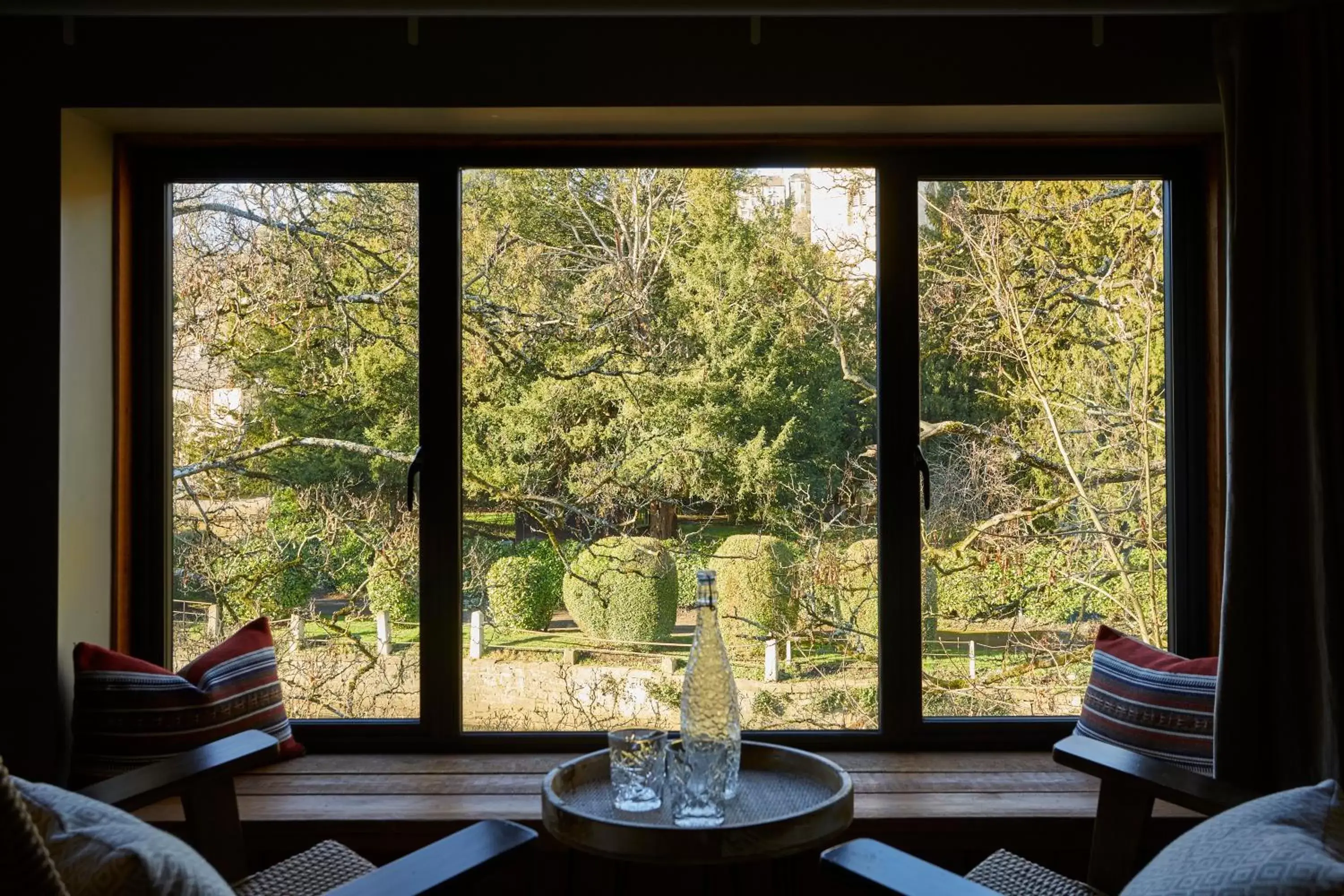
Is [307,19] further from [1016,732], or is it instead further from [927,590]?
[1016,732]

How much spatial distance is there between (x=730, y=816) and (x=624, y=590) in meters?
0.96

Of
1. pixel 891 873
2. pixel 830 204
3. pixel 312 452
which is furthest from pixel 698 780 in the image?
pixel 830 204

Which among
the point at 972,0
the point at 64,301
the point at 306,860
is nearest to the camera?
the point at 306,860

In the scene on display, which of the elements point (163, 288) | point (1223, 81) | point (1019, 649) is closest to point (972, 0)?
point (1223, 81)

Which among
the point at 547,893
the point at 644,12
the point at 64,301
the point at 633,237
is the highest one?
the point at 644,12

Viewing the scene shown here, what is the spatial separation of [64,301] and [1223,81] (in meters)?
2.75

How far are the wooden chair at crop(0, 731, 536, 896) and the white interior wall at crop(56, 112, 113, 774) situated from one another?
2.33 feet

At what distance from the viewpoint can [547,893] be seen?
2387 mm

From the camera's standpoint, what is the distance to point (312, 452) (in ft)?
9.16

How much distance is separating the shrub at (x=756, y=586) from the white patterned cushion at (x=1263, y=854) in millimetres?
1374

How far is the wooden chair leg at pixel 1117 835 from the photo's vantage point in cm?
193

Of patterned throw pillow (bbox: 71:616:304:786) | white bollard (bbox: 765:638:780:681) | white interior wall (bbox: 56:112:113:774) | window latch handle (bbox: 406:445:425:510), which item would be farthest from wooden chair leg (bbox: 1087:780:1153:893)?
white interior wall (bbox: 56:112:113:774)

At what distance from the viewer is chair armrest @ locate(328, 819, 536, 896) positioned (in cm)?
156

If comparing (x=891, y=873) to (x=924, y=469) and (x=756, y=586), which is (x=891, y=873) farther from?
(x=924, y=469)
